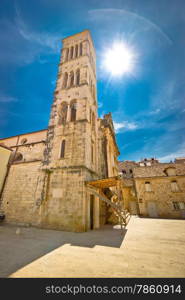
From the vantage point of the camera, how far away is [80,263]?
357cm

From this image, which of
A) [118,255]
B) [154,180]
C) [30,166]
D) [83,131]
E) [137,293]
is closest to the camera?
[137,293]

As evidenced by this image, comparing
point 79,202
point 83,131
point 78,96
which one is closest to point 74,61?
point 78,96

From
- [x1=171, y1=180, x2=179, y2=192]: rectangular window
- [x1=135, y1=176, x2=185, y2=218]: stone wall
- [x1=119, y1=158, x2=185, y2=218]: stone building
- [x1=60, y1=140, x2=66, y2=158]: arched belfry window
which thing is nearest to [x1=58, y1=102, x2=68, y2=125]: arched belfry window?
[x1=60, y1=140, x2=66, y2=158]: arched belfry window

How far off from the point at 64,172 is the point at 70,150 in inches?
76.8

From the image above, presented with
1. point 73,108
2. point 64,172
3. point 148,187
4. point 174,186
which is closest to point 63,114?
point 73,108

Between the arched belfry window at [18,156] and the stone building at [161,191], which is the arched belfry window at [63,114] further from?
the stone building at [161,191]

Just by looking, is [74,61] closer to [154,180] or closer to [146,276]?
[146,276]

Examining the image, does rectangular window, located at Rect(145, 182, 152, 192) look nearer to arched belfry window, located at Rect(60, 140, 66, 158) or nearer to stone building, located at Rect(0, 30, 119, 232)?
stone building, located at Rect(0, 30, 119, 232)

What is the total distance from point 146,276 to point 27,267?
309 centimetres

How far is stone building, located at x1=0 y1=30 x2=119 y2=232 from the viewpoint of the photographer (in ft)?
29.4

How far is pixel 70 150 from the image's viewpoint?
417 inches

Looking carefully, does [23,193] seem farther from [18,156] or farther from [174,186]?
[174,186]

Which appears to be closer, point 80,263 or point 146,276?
point 146,276

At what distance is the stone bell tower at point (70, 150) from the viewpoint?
28.8 feet
